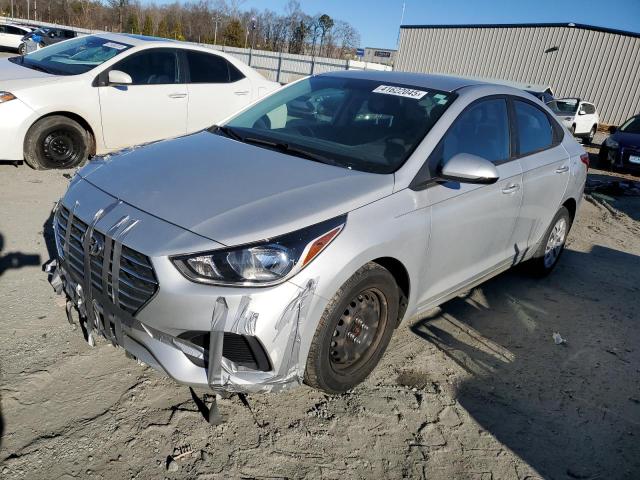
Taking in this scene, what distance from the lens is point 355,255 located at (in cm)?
243

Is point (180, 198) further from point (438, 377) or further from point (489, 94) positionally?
point (489, 94)

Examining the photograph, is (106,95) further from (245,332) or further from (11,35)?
(11,35)

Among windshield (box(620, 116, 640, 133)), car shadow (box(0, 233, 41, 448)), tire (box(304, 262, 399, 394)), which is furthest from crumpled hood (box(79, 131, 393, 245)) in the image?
windshield (box(620, 116, 640, 133))

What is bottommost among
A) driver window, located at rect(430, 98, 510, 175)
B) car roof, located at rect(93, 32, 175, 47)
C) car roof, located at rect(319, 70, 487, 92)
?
driver window, located at rect(430, 98, 510, 175)

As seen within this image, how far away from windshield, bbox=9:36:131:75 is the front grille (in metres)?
4.24

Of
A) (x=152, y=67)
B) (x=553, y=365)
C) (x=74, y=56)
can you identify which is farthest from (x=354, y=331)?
(x=74, y=56)

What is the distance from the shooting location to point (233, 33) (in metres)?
58.7

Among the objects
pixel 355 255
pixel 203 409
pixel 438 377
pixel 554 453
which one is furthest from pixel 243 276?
pixel 554 453

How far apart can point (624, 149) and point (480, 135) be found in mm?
9922

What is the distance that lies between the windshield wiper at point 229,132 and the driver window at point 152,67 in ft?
10.4

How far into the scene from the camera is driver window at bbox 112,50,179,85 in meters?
→ 6.32

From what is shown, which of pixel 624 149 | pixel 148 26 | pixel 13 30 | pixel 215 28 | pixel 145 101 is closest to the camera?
pixel 145 101

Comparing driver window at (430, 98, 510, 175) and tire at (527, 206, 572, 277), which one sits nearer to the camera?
driver window at (430, 98, 510, 175)

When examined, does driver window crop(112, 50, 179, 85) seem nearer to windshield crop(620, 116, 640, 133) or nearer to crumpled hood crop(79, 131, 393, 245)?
crumpled hood crop(79, 131, 393, 245)
